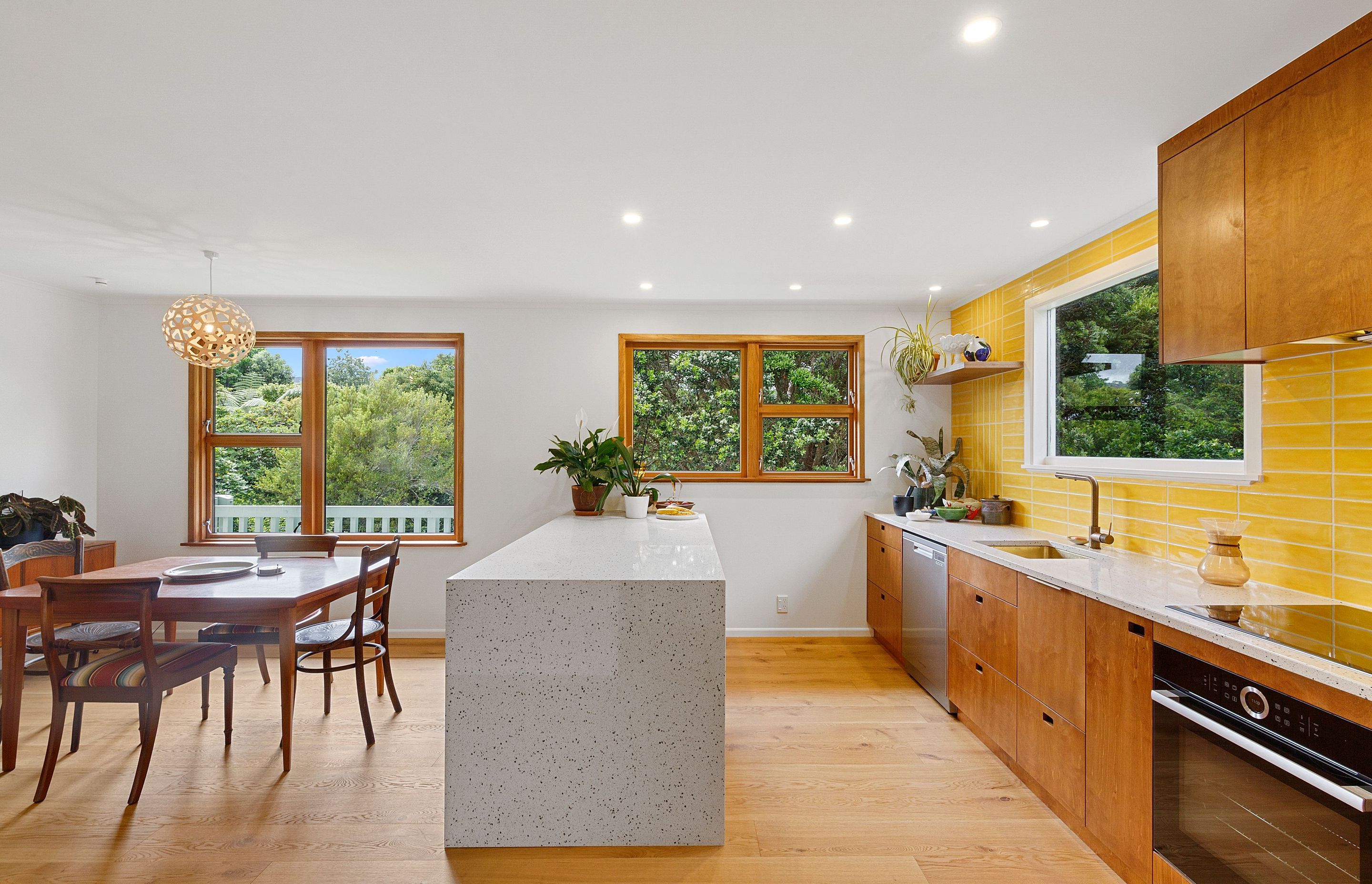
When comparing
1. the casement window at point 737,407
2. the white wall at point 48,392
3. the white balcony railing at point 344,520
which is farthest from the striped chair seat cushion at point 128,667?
the casement window at point 737,407

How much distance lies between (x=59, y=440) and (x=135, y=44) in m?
3.79

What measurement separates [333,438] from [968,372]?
4.30 m

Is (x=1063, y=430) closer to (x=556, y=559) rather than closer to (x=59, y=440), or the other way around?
(x=556, y=559)

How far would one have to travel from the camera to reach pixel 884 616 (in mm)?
4098

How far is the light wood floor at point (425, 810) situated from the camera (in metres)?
1.98

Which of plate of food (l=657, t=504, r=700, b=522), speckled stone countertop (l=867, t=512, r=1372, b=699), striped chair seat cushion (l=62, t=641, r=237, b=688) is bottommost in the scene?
striped chair seat cushion (l=62, t=641, r=237, b=688)

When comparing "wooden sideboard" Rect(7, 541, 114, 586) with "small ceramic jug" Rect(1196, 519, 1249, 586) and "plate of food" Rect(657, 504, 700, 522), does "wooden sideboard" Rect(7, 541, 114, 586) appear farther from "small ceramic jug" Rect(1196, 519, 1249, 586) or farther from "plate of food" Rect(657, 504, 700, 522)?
"small ceramic jug" Rect(1196, 519, 1249, 586)

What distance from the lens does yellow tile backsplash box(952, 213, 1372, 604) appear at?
6.02 ft

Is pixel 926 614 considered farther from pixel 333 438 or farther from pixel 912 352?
pixel 333 438

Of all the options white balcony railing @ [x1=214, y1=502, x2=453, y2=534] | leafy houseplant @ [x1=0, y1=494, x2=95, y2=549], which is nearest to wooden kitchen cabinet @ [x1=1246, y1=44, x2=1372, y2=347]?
white balcony railing @ [x1=214, y1=502, x2=453, y2=534]

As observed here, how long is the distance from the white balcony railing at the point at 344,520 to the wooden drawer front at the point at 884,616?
3026 millimetres

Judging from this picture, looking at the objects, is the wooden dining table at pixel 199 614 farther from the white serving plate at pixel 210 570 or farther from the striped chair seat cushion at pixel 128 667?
the striped chair seat cushion at pixel 128 667

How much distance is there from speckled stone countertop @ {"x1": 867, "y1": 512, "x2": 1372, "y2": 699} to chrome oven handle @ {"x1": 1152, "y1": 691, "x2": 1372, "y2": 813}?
0.60 ft

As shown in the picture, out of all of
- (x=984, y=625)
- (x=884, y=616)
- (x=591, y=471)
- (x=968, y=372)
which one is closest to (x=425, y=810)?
(x=591, y=471)
